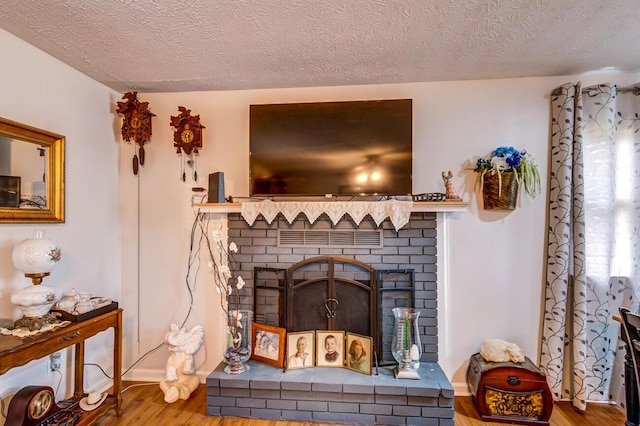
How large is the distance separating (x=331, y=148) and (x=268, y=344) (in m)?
1.55

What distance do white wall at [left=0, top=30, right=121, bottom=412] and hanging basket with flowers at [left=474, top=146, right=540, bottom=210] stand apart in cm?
296

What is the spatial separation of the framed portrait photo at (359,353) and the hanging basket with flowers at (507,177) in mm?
1382

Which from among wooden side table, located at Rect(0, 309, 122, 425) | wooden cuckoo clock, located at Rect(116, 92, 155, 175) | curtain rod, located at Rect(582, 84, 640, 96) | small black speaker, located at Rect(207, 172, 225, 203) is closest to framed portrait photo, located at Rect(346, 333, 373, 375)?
small black speaker, located at Rect(207, 172, 225, 203)

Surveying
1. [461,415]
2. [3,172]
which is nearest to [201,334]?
[3,172]

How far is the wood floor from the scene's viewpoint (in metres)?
2.05

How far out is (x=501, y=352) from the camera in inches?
86.6

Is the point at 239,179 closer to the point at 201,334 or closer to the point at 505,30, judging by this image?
the point at 201,334

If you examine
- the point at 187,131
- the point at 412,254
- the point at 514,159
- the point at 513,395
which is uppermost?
the point at 187,131

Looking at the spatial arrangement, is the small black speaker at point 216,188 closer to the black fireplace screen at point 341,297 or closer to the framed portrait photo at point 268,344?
the black fireplace screen at point 341,297

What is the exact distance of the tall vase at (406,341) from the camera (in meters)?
2.14

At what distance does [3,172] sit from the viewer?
5.81 feet

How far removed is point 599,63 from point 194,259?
3356 mm

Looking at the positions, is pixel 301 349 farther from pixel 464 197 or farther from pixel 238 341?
pixel 464 197

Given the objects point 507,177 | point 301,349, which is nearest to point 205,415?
point 301,349
